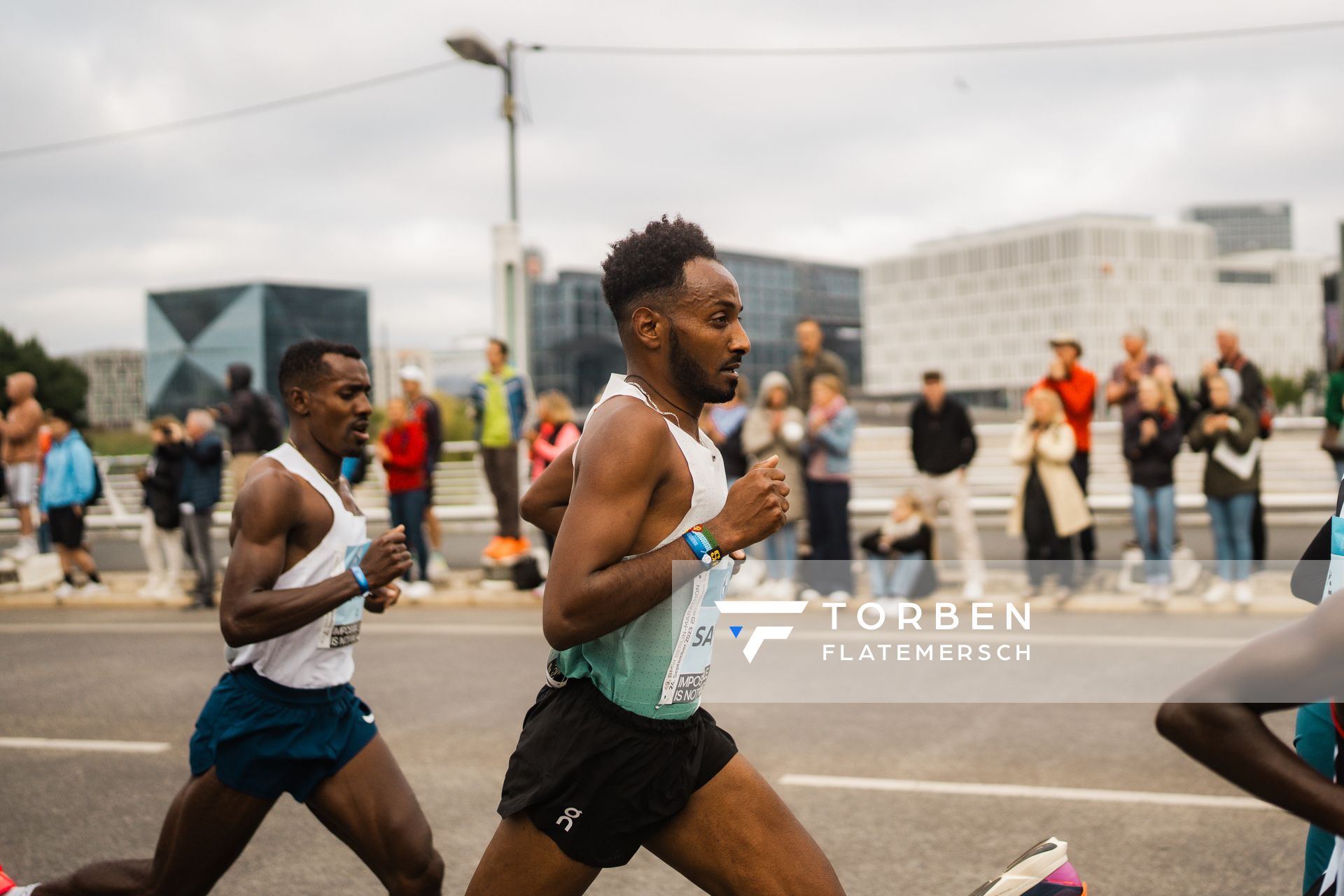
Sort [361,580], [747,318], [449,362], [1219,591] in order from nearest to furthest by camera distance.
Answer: [361,580], [1219,591], [747,318], [449,362]

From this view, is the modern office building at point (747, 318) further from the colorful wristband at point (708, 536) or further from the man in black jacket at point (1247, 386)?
the colorful wristband at point (708, 536)

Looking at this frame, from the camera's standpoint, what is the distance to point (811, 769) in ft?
19.4

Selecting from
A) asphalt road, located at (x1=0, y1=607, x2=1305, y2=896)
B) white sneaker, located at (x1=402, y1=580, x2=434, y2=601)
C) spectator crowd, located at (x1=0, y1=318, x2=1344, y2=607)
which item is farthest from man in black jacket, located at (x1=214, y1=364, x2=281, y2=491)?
asphalt road, located at (x1=0, y1=607, x2=1305, y2=896)

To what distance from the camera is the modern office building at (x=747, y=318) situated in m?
110

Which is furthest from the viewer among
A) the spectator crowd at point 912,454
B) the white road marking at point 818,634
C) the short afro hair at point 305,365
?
the spectator crowd at point 912,454

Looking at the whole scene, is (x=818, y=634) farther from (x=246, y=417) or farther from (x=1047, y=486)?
(x=246, y=417)

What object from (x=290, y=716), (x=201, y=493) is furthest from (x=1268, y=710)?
(x=201, y=493)

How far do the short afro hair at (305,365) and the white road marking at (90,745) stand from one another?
3600 mm

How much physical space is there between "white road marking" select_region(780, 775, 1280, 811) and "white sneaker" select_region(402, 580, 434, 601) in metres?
6.75

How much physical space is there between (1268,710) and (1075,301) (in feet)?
440

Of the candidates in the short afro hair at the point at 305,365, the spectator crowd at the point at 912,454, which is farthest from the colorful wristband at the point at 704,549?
the spectator crowd at the point at 912,454

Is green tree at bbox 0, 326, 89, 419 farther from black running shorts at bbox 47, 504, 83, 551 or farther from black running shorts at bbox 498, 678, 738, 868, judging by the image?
black running shorts at bbox 498, 678, 738, 868

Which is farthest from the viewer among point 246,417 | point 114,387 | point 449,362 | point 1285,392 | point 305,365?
point 449,362

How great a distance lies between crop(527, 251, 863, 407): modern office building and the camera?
10981 cm
